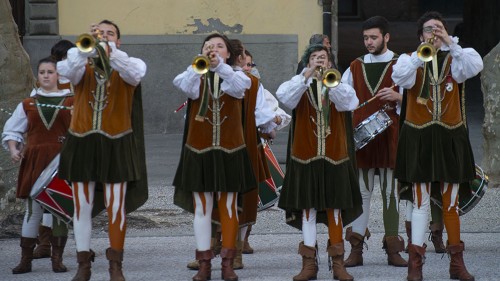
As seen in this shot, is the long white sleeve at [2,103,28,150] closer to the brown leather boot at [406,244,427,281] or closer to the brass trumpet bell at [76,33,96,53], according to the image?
the brass trumpet bell at [76,33,96,53]

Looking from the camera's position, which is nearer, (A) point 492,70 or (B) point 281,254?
(B) point 281,254

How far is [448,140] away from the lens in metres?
8.63

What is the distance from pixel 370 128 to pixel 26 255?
2643mm

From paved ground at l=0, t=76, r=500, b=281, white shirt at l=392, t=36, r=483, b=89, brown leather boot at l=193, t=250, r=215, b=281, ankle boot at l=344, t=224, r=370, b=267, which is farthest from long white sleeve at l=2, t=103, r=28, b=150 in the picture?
white shirt at l=392, t=36, r=483, b=89

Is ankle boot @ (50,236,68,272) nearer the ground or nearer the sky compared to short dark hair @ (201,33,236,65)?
nearer the ground

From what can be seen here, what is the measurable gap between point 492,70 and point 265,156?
424cm

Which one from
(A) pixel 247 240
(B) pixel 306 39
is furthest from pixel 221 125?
(B) pixel 306 39

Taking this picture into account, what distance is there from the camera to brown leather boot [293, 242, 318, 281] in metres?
8.59

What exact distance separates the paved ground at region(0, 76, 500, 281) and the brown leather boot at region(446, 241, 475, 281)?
14 centimetres

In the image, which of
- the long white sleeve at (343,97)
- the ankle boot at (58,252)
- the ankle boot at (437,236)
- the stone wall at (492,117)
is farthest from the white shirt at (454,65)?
the stone wall at (492,117)

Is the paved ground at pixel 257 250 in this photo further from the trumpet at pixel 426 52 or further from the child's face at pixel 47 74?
the trumpet at pixel 426 52

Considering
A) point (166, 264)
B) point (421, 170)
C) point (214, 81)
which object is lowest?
point (166, 264)

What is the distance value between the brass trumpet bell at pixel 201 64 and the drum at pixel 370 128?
57.3 inches

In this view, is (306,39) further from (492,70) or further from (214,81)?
(214,81)
